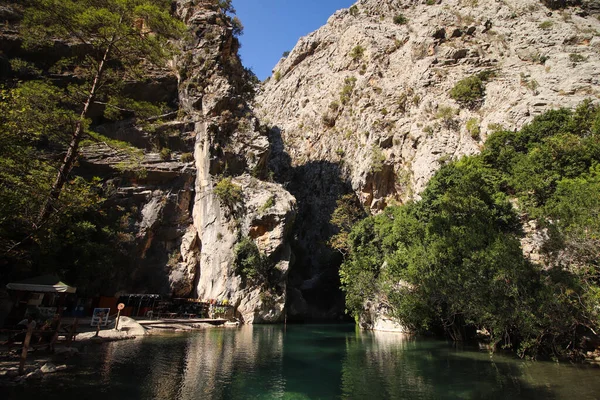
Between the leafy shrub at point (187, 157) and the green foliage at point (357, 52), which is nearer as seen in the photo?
the leafy shrub at point (187, 157)

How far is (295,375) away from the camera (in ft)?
37.1

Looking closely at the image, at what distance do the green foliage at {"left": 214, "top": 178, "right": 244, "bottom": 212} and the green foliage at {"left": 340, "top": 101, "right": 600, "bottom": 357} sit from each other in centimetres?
1269

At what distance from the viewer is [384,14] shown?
57875 mm

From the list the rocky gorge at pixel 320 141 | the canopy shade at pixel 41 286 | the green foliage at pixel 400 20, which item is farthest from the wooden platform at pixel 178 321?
the green foliage at pixel 400 20

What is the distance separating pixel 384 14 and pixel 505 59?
92.0 feet

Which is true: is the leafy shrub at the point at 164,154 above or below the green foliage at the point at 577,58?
below

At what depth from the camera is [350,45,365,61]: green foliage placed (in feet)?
169

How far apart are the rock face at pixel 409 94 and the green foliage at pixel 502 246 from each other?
5205mm

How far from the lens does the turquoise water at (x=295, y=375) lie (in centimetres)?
853

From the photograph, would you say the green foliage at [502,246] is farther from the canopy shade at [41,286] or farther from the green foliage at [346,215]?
the canopy shade at [41,286]

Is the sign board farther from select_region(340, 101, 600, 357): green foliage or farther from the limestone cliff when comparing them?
select_region(340, 101, 600, 357): green foliage

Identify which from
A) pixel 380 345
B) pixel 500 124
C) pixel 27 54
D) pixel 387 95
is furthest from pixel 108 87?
pixel 387 95

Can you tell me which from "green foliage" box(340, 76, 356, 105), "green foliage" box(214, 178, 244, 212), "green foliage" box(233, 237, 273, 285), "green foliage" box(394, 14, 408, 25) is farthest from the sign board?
"green foliage" box(394, 14, 408, 25)

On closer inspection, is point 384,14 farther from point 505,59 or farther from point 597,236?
point 597,236
